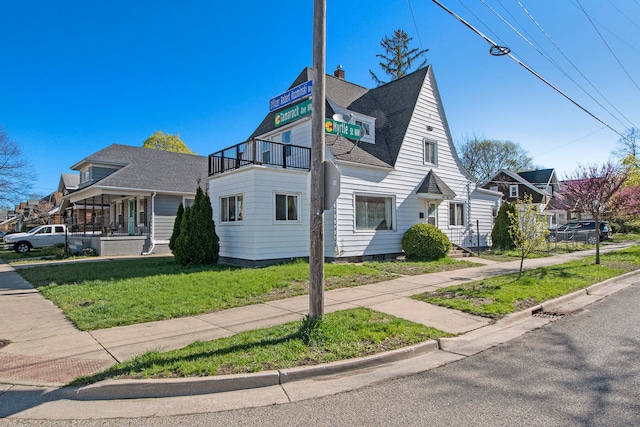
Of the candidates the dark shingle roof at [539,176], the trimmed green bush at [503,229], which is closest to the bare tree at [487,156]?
the dark shingle roof at [539,176]

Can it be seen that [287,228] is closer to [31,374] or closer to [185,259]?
[185,259]

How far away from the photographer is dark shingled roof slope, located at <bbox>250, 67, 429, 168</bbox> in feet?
54.2

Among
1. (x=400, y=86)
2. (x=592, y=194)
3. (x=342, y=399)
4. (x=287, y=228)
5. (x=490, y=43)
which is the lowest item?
(x=342, y=399)

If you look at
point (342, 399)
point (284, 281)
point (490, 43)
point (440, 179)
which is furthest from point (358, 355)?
point (440, 179)

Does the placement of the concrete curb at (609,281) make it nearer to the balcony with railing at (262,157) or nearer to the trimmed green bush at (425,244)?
the trimmed green bush at (425,244)

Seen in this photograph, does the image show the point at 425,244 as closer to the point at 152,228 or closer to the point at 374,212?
the point at 374,212

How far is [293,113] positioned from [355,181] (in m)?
3.88

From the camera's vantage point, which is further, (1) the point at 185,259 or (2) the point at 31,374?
(1) the point at 185,259

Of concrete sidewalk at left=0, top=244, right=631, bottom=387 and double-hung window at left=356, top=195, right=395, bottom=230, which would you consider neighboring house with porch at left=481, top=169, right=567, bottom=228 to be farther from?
concrete sidewalk at left=0, top=244, right=631, bottom=387

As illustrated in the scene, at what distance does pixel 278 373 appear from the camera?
178 inches

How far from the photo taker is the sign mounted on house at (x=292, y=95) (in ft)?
45.0

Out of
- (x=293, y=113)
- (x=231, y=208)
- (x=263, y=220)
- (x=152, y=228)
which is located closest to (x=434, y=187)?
(x=293, y=113)

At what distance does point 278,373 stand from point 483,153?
2102 inches

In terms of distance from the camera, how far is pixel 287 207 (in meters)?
15.1
